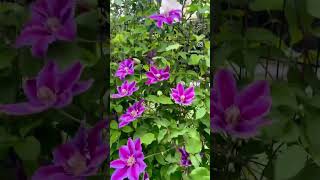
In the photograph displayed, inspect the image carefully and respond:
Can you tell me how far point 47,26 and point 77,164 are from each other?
0.26 metres

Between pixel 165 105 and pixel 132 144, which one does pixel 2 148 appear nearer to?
pixel 132 144

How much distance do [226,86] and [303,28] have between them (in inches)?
6.2

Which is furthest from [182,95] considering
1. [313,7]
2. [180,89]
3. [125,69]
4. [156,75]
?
[313,7]

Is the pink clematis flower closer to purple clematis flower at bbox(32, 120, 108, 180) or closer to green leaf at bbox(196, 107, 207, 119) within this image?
green leaf at bbox(196, 107, 207, 119)

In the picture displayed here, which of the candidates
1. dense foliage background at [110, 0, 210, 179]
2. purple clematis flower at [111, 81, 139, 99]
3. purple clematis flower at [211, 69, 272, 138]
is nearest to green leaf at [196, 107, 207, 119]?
dense foliage background at [110, 0, 210, 179]

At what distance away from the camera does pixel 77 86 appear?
760 millimetres

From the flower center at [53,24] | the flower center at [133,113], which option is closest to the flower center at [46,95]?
the flower center at [53,24]

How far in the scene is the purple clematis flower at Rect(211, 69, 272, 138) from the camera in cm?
72

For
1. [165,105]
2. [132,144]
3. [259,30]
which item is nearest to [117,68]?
[165,105]

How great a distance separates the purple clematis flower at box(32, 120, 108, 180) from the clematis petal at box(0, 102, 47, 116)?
85 millimetres

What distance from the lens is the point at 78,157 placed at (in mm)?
784

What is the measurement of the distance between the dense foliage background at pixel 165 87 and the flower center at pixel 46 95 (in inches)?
26.9

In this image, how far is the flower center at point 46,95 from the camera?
75cm

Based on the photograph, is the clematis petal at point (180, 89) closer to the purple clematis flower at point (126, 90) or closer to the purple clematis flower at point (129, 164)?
the purple clematis flower at point (126, 90)
